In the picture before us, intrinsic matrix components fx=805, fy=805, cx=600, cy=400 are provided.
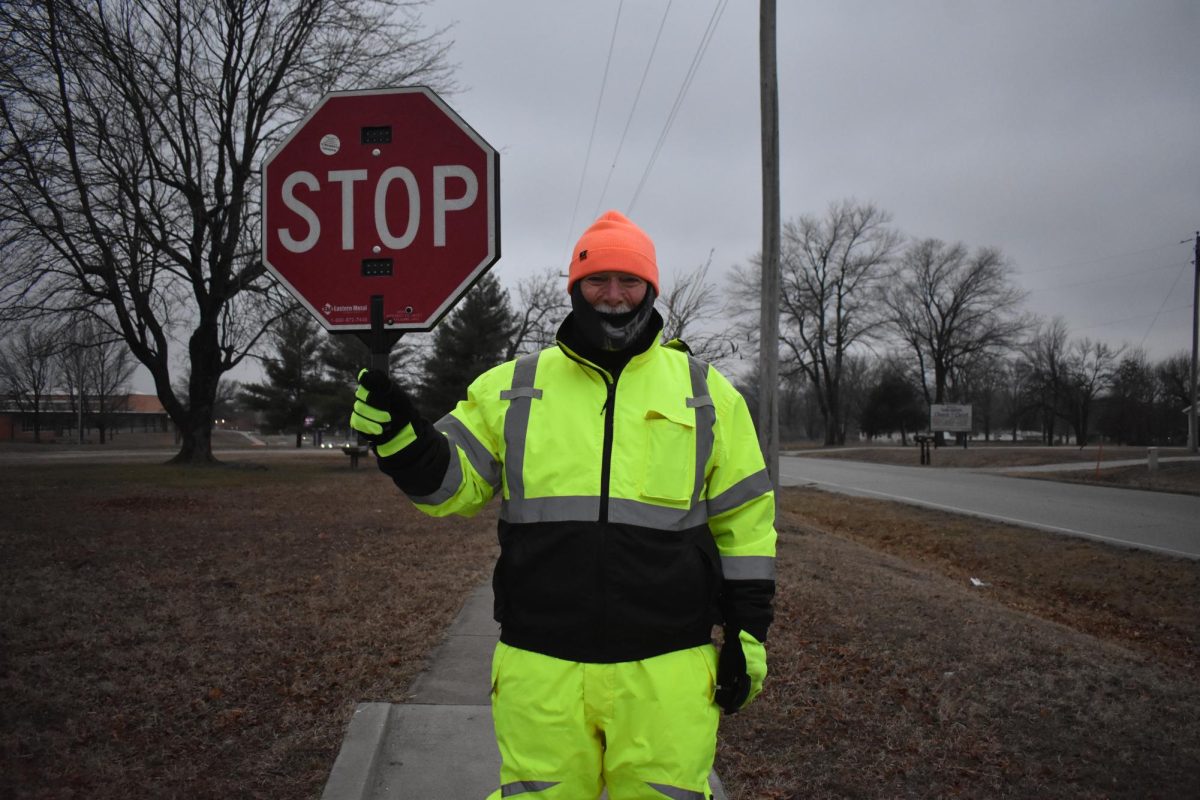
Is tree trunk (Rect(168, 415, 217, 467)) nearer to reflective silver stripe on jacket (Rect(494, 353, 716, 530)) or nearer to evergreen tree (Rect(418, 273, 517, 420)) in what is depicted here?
evergreen tree (Rect(418, 273, 517, 420))

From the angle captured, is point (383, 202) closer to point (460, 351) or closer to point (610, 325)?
point (610, 325)

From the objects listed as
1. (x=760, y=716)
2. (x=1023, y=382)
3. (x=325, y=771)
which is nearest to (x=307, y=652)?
(x=325, y=771)

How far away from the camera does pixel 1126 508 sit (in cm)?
1417

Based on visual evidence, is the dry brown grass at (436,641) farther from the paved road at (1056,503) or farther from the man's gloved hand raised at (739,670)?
the paved road at (1056,503)

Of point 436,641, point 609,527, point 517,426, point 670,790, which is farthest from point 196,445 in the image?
point 670,790

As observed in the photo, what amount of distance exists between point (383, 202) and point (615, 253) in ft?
2.76

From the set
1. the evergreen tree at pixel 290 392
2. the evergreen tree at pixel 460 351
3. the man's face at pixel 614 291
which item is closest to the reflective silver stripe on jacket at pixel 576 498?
the man's face at pixel 614 291

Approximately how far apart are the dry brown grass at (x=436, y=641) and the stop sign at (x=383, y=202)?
7.05 ft

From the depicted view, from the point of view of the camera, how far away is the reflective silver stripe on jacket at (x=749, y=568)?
2211 millimetres

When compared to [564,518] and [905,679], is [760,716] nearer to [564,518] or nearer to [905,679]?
[905,679]

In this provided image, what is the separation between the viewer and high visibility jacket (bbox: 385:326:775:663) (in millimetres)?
2068

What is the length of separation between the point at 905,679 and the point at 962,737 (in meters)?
0.81

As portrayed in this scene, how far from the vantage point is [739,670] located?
219 cm

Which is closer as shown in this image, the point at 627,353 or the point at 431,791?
the point at 627,353
